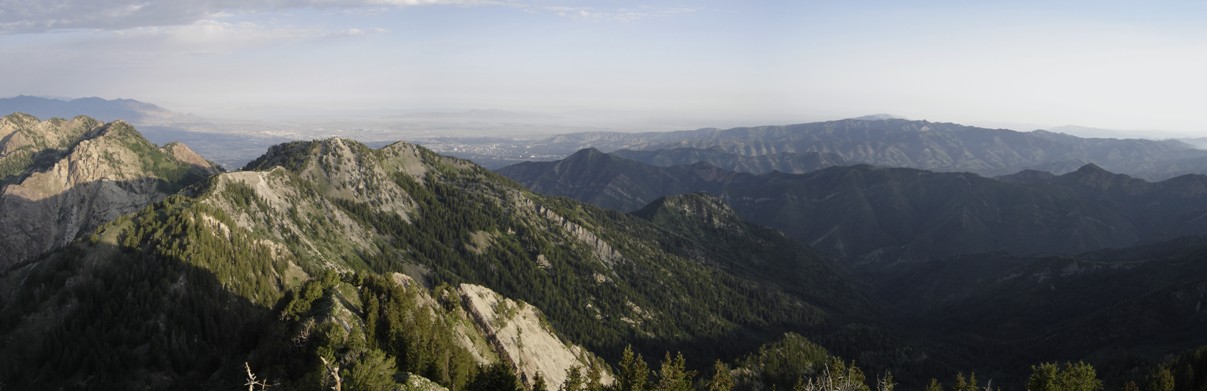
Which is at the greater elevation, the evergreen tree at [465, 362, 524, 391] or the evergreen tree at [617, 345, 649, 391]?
the evergreen tree at [465, 362, 524, 391]

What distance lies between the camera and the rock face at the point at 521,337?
103688 millimetres

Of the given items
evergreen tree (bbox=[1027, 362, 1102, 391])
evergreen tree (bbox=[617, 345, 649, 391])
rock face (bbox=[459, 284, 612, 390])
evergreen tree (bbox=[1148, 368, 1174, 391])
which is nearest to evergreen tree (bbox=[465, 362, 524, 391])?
evergreen tree (bbox=[617, 345, 649, 391])

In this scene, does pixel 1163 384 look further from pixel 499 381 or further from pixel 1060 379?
pixel 499 381

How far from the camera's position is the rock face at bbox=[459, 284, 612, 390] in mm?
103688

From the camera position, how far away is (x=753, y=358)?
15000cm

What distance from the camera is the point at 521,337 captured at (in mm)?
110812

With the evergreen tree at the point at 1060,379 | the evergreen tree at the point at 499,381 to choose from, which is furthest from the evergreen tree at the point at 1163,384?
the evergreen tree at the point at 499,381

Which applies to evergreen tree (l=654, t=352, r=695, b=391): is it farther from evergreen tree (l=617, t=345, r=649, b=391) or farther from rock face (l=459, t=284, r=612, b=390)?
rock face (l=459, t=284, r=612, b=390)

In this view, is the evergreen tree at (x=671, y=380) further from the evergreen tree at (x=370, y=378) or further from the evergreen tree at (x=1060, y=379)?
the evergreen tree at (x=1060, y=379)

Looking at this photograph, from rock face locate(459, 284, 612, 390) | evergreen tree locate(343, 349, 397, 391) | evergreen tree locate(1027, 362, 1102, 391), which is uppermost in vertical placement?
evergreen tree locate(343, 349, 397, 391)

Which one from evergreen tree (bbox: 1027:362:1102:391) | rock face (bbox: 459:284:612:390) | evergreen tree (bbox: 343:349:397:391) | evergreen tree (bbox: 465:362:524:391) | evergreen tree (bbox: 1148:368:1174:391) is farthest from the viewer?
rock face (bbox: 459:284:612:390)

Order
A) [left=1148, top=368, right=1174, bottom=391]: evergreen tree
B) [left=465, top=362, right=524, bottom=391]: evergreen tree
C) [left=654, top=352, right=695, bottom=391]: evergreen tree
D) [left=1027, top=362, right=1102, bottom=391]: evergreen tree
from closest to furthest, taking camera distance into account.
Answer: [left=465, top=362, right=524, bottom=391]: evergreen tree → [left=654, top=352, right=695, bottom=391]: evergreen tree → [left=1027, top=362, right=1102, bottom=391]: evergreen tree → [left=1148, top=368, right=1174, bottom=391]: evergreen tree

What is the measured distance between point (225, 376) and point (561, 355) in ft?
205

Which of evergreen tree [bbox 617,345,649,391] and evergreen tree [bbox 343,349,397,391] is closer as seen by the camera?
evergreen tree [bbox 343,349,397,391]
